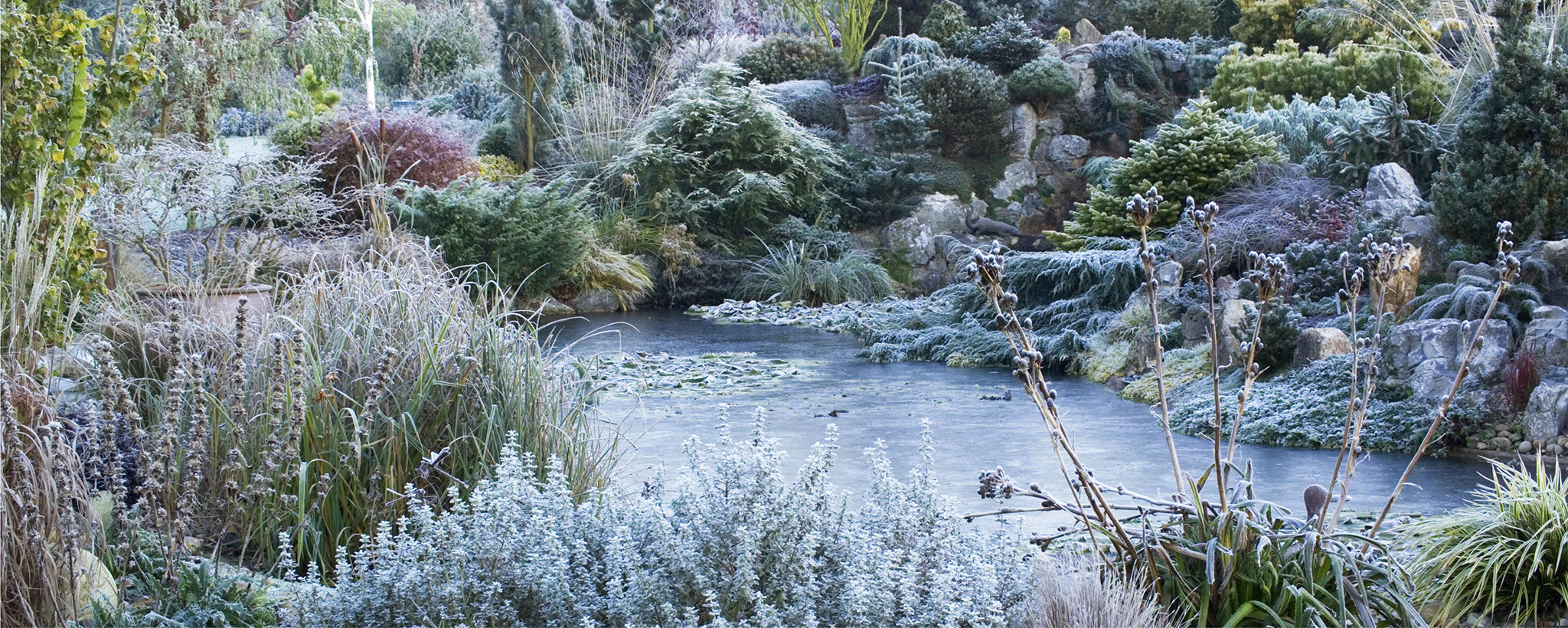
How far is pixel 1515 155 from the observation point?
672 cm

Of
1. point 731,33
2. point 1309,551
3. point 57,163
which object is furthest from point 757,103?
point 1309,551

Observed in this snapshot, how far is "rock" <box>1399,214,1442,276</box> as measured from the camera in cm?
713

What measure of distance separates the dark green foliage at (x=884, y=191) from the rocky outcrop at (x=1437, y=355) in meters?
8.18

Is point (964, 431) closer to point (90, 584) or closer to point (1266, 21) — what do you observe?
point (90, 584)

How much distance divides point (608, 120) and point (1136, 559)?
12872 millimetres

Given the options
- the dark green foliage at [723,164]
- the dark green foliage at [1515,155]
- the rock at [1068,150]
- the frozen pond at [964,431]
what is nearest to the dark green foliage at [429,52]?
the dark green foliage at [723,164]

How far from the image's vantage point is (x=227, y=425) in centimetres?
324

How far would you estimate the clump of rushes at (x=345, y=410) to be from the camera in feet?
9.80

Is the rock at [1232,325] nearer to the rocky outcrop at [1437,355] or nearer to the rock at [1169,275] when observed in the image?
the rocky outcrop at [1437,355]

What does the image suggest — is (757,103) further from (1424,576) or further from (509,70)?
(1424,576)

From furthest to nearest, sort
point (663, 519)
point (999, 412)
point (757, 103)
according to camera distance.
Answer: point (757, 103) < point (999, 412) < point (663, 519)

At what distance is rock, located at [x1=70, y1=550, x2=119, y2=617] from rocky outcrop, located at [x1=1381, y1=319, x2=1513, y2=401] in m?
5.34

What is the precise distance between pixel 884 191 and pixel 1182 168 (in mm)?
4346

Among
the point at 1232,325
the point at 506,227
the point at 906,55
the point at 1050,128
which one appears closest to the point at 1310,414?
the point at 1232,325
